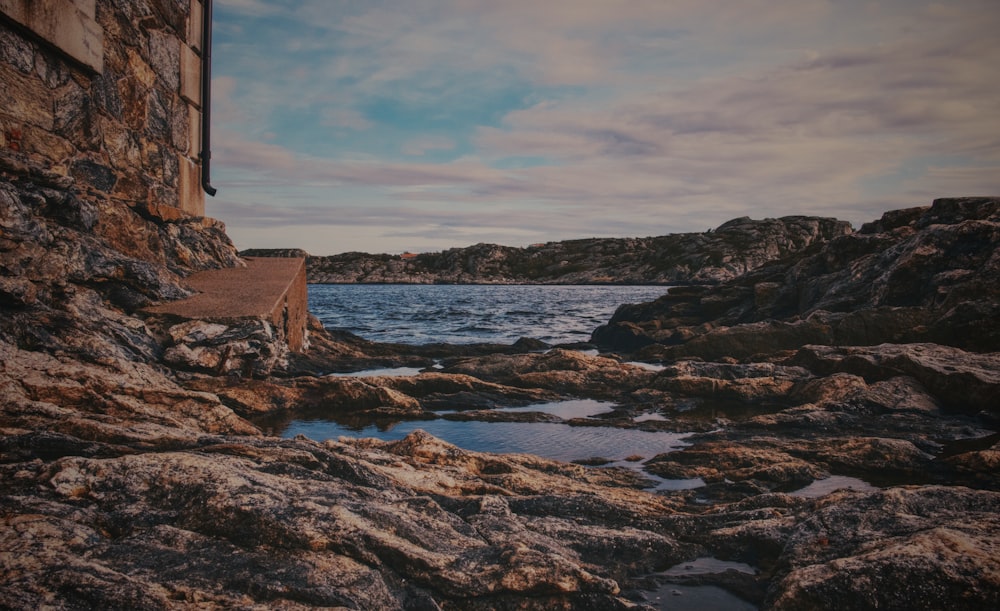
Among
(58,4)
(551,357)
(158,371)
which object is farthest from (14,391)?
(551,357)

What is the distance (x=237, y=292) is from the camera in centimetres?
950

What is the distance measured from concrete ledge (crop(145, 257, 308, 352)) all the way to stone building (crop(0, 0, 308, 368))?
0.03m

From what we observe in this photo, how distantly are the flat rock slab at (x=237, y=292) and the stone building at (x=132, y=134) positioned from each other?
0.03 metres

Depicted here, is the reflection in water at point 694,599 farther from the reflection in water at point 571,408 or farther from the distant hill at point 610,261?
the distant hill at point 610,261

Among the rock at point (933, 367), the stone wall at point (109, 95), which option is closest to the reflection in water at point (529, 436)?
the rock at point (933, 367)

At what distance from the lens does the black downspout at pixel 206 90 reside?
11688 millimetres

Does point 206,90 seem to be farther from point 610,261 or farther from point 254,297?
point 610,261

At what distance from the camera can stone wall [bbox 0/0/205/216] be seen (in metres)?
6.91

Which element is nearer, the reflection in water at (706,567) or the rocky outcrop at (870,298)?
the reflection in water at (706,567)

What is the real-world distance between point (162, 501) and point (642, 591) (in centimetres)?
286

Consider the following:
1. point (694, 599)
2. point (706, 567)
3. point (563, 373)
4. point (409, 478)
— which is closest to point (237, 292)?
point (409, 478)

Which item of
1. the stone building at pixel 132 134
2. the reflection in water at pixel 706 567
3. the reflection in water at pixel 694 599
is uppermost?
the stone building at pixel 132 134

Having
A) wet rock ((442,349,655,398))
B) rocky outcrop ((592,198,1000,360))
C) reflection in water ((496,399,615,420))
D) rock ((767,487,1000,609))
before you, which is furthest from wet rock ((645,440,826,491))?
rocky outcrop ((592,198,1000,360))

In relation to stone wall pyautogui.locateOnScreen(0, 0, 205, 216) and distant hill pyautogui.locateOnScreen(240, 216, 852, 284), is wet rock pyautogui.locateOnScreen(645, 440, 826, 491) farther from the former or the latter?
distant hill pyautogui.locateOnScreen(240, 216, 852, 284)
